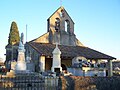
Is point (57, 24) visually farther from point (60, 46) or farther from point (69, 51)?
point (69, 51)

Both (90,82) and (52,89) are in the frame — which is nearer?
(52,89)

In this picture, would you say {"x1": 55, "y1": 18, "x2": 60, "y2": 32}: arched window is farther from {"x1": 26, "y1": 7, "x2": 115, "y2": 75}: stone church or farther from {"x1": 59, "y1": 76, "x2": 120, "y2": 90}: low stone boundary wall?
{"x1": 59, "y1": 76, "x2": 120, "y2": 90}: low stone boundary wall

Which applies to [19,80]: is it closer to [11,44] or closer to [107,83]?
[107,83]

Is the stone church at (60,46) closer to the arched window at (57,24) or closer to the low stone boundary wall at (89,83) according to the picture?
the arched window at (57,24)

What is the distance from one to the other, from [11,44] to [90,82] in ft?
85.4

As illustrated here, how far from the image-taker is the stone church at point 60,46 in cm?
2739

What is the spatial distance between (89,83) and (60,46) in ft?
51.4

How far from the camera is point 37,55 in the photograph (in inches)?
1075

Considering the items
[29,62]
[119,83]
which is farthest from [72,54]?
[119,83]

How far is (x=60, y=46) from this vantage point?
1224 inches

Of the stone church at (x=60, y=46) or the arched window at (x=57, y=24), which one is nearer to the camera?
the stone church at (x=60, y=46)

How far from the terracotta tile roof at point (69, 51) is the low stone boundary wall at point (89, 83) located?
11021 mm

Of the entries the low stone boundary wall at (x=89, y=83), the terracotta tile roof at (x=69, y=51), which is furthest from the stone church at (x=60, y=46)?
the low stone boundary wall at (x=89, y=83)

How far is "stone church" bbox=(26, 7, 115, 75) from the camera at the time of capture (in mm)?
27391
